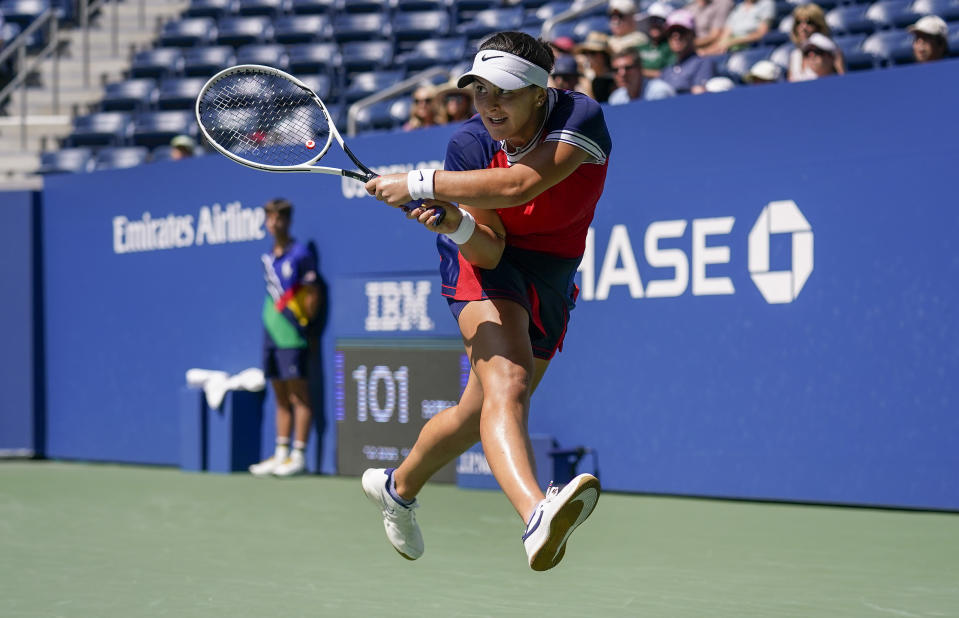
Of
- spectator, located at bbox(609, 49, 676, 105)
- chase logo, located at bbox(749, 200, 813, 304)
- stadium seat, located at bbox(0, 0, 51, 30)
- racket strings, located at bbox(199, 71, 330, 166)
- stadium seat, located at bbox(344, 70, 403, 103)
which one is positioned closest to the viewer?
racket strings, located at bbox(199, 71, 330, 166)

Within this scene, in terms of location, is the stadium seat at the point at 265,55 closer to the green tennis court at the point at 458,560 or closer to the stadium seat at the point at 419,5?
the stadium seat at the point at 419,5

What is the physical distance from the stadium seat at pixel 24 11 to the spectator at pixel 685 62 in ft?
31.0

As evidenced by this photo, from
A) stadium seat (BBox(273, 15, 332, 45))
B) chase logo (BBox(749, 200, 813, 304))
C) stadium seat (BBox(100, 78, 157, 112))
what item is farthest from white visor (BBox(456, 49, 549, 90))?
stadium seat (BBox(100, 78, 157, 112))

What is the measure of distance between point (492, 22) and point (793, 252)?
6.62 meters

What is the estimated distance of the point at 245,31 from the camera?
14.9m

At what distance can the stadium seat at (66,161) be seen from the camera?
13617 mm

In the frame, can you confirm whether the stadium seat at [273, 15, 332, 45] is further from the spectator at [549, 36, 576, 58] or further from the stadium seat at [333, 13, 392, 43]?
the spectator at [549, 36, 576, 58]

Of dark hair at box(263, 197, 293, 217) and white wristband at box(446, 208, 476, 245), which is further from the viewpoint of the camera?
dark hair at box(263, 197, 293, 217)

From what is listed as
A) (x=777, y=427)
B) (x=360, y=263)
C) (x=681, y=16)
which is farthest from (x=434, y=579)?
(x=681, y=16)

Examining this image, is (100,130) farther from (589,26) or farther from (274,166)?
(274,166)

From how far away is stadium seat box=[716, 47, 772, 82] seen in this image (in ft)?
31.0

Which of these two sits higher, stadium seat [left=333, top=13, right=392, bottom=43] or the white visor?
stadium seat [left=333, top=13, right=392, bottom=43]

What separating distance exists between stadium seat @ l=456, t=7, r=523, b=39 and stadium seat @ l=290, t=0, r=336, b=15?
7.03 ft

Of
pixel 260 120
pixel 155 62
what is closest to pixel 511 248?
pixel 260 120
